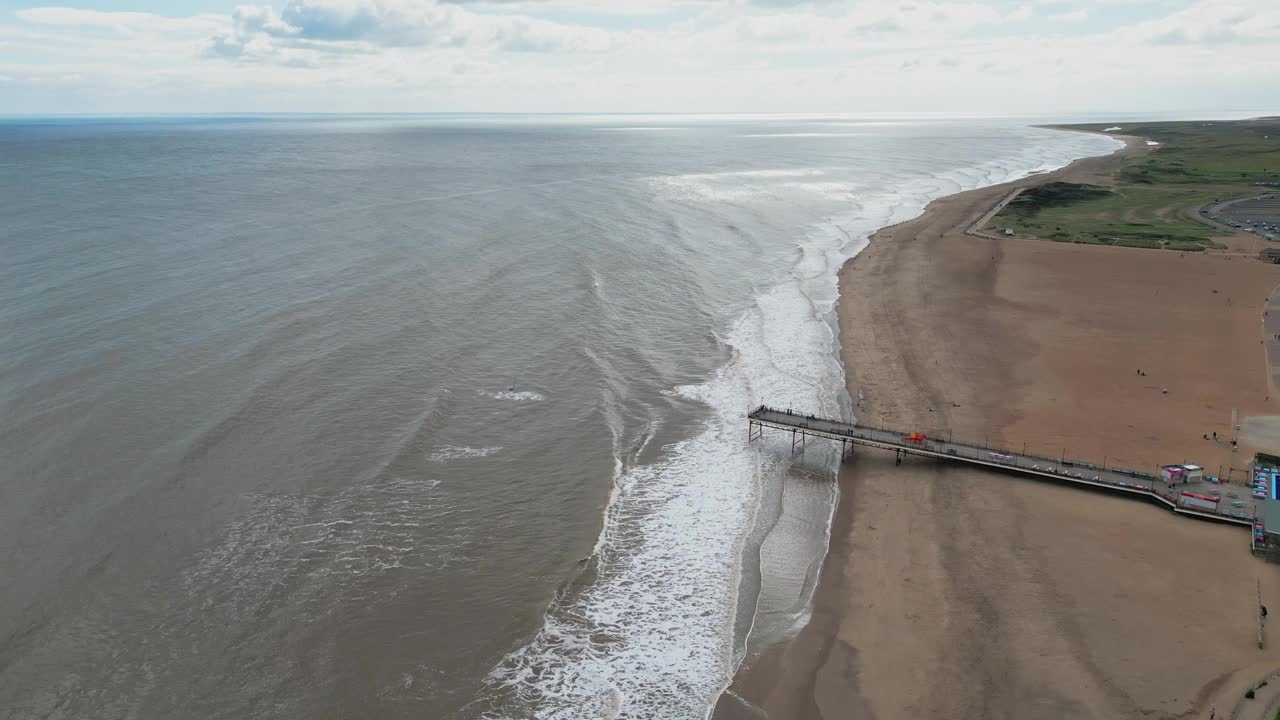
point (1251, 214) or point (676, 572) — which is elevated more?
A: point (1251, 214)

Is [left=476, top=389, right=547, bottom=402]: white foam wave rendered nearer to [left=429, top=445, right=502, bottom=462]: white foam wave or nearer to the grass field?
[left=429, top=445, right=502, bottom=462]: white foam wave

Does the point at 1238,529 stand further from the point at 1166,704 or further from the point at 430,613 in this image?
the point at 430,613

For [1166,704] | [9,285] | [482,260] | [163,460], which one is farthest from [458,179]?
[1166,704]

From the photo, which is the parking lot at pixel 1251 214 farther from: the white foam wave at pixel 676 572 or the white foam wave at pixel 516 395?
the white foam wave at pixel 516 395

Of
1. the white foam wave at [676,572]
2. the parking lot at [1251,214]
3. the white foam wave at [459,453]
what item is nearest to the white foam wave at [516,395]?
the white foam wave at [459,453]

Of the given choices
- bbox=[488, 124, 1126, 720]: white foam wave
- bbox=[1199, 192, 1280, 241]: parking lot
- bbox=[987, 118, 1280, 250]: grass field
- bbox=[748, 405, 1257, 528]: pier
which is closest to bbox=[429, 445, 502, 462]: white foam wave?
bbox=[488, 124, 1126, 720]: white foam wave

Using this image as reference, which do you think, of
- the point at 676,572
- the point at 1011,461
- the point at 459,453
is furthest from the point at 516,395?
the point at 1011,461

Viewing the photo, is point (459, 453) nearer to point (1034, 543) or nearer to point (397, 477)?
point (397, 477)
